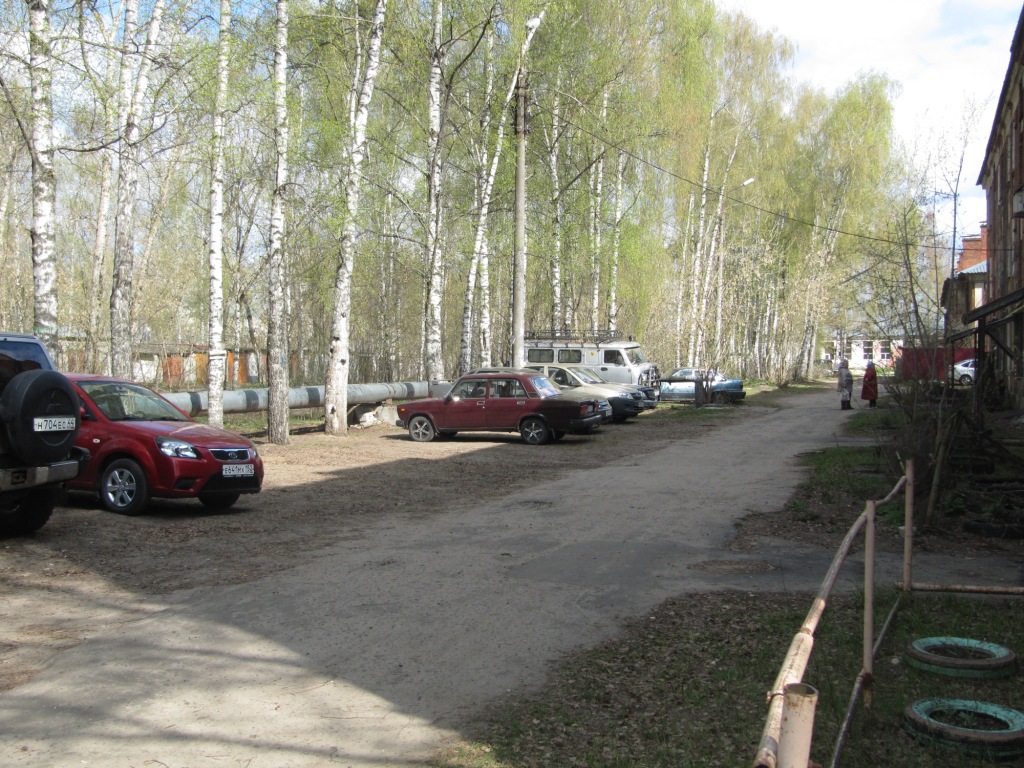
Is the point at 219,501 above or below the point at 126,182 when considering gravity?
below

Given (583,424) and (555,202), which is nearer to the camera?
(583,424)

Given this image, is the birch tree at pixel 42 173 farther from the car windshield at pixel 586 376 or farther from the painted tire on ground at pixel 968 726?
the car windshield at pixel 586 376

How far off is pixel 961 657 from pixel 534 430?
576 inches

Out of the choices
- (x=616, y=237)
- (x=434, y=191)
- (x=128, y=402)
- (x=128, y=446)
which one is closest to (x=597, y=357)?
(x=616, y=237)

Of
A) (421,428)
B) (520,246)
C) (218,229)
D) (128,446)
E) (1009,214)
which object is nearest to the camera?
(128,446)

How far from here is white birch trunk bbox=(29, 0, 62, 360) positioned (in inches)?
485

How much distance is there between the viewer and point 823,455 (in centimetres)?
1688

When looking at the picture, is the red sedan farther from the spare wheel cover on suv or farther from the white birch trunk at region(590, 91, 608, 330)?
the white birch trunk at region(590, 91, 608, 330)

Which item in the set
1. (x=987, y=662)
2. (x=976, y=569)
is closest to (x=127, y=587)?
(x=987, y=662)

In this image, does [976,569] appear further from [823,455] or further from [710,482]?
[823,455]

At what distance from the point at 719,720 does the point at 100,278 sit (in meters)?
31.2

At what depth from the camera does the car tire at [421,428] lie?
20.6m

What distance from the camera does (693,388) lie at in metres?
34.8

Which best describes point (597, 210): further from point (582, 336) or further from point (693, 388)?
point (693, 388)
